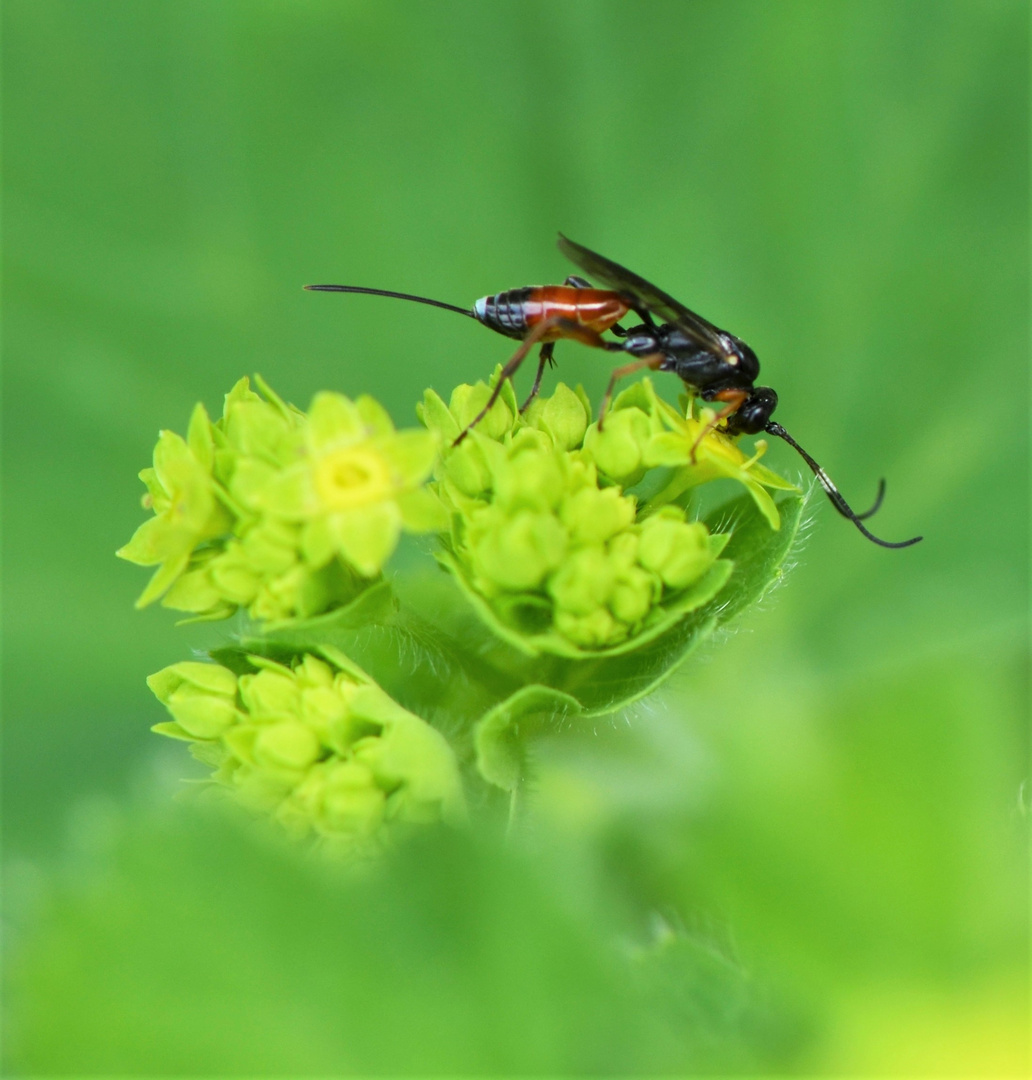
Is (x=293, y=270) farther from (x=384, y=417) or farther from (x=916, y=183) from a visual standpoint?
(x=384, y=417)

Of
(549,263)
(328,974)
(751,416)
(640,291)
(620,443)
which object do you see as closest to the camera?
(328,974)

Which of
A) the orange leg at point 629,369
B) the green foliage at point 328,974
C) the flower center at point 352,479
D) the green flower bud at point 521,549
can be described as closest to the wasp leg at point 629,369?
the orange leg at point 629,369

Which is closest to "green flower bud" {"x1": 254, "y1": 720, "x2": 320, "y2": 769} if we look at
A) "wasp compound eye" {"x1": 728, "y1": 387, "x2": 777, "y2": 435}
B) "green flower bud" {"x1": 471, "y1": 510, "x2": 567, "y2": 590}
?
"green flower bud" {"x1": 471, "y1": 510, "x2": 567, "y2": 590}

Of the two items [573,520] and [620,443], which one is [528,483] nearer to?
[573,520]

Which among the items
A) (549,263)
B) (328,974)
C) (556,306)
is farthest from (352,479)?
(549,263)

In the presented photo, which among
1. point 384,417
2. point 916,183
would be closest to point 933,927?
point 384,417
